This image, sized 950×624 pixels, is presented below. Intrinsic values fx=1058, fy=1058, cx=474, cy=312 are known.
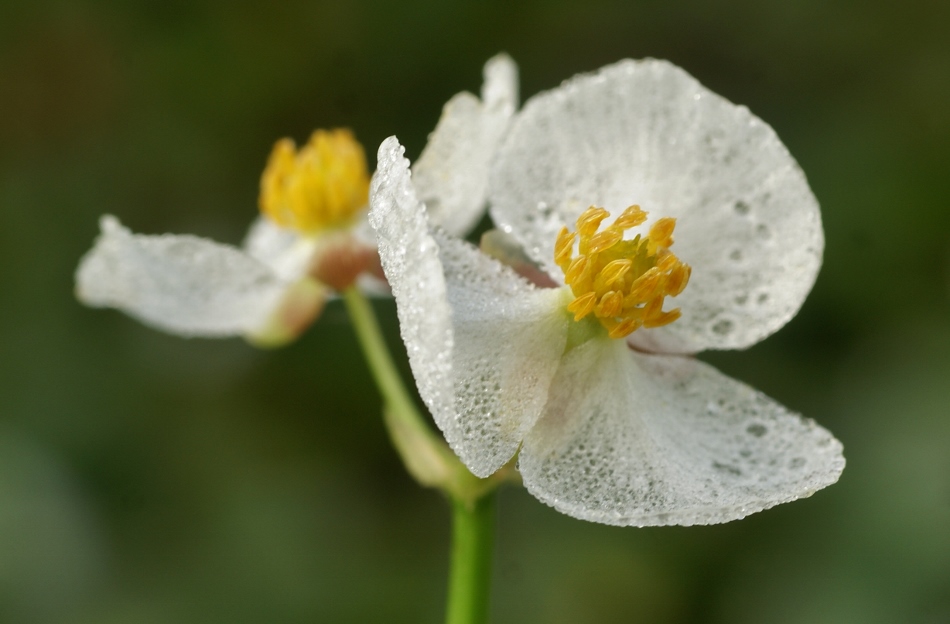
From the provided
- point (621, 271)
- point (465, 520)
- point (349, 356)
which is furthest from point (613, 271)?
point (349, 356)

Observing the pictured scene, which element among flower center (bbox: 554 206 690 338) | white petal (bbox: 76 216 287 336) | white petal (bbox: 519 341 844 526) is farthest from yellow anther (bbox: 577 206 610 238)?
white petal (bbox: 76 216 287 336)

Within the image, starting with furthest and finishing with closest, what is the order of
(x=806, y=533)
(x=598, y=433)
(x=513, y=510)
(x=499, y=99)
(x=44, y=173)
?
(x=44, y=173) < (x=513, y=510) < (x=806, y=533) < (x=499, y=99) < (x=598, y=433)

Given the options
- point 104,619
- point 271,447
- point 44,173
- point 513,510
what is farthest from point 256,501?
point 44,173

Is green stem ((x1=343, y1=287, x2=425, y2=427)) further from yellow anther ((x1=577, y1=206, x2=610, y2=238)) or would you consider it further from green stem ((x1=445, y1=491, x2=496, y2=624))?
yellow anther ((x1=577, y1=206, x2=610, y2=238))

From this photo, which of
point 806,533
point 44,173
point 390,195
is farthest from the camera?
point 44,173

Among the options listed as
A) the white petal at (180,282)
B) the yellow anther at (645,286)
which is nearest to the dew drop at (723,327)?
the yellow anther at (645,286)

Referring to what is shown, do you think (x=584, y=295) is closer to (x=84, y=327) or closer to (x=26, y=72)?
(x=84, y=327)

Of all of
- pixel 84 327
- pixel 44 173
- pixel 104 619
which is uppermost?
pixel 44 173
